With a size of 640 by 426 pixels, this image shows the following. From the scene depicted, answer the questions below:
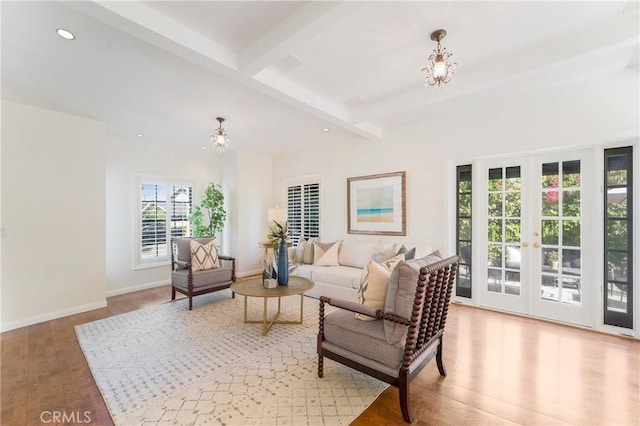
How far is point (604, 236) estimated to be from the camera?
3158 millimetres

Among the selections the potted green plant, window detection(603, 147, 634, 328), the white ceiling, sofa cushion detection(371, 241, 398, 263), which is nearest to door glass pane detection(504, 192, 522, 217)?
window detection(603, 147, 634, 328)

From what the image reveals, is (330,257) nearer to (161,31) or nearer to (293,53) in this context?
(293,53)

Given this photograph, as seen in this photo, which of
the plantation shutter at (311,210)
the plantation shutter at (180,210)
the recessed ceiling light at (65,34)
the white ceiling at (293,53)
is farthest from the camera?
the plantation shutter at (311,210)

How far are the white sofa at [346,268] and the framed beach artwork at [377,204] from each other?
1.03 ft

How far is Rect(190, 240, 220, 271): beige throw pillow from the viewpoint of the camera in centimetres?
425

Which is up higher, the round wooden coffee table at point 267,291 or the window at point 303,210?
the window at point 303,210

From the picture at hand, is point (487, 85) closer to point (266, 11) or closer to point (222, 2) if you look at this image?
point (266, 11)

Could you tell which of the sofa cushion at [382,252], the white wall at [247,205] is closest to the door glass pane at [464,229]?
the sofa cushion at [382,252]

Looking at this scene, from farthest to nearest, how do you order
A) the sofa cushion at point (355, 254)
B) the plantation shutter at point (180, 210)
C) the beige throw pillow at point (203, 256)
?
the plantation shutter at point (180, 210) → the sofa cushion at point (355, 254) → the beige throw pillow at point (203, 256)

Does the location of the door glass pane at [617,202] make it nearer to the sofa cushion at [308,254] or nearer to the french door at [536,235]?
the french door at [536,235]

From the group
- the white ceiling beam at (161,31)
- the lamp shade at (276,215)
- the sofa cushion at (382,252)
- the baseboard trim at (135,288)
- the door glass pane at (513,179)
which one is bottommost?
the baseboard trim at (135,288)

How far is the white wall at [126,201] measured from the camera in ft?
16.2

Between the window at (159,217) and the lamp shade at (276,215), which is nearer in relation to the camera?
the window at (159,217)
